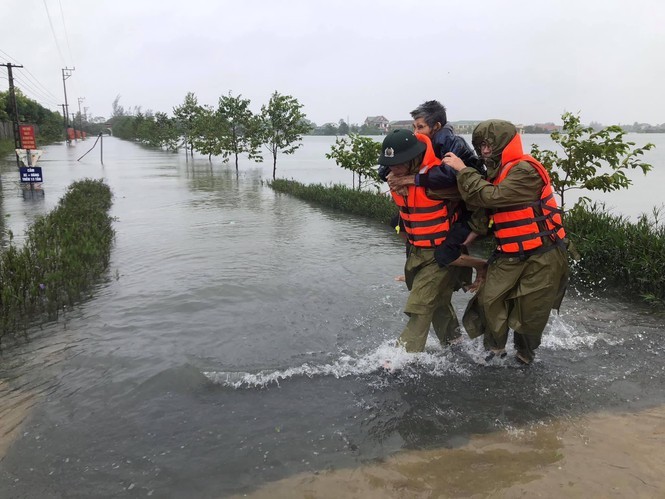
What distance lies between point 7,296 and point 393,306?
14.8ft

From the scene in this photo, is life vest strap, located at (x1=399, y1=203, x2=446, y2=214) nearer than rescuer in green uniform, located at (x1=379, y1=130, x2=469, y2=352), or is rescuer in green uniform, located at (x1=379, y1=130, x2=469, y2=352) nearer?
rescuer in green uniform, located at (x1=379, y1=130, x2=469, y2=352)

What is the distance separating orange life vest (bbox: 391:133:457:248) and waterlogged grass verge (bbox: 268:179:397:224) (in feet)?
24.7

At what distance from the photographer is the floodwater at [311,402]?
9.64 feet

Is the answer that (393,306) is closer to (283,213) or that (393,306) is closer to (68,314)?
(68,314)

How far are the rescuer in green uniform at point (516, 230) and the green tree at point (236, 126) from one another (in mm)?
24977

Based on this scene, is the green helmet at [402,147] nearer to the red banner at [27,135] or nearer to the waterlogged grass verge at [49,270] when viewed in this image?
the waterlogged grass verge at [49,270]

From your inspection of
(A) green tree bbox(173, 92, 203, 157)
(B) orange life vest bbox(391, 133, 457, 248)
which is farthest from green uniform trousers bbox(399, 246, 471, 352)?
(A) green tree bbox(173, 92, 203, 157)

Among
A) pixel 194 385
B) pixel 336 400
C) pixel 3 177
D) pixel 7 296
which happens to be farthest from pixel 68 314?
pixel 3 177

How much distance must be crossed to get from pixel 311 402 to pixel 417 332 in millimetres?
1049

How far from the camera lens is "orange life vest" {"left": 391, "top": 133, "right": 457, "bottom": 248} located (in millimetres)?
3720

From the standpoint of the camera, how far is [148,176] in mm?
26250

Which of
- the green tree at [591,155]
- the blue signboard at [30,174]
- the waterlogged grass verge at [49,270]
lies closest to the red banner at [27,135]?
the blue signboard at [30,174]

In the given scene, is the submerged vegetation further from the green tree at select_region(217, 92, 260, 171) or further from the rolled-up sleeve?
the green tree at select_region(217, 92, 260, 171)

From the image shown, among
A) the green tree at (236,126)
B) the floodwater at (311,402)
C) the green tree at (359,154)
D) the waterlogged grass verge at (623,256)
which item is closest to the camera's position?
the floodwater at (311,402)
